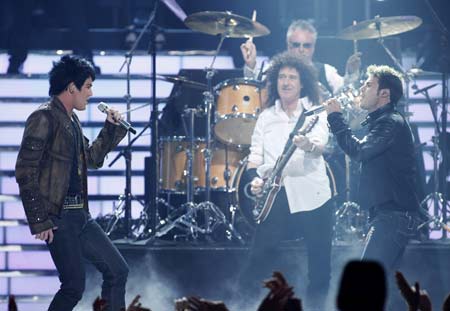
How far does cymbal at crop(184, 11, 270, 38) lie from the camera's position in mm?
9102

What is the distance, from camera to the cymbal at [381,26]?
933 centimetres

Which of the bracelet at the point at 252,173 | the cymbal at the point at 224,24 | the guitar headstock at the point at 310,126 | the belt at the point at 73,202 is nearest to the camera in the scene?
the belt at the point at 73,202

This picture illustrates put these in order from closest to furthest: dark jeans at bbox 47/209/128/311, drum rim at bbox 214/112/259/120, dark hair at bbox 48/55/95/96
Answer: dark jeans at bbox 47/209/128/311 → dark hair at bbox 48/55/95/96 → drum rim at bbox 214/112/259/120

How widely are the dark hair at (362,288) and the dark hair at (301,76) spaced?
218 inches

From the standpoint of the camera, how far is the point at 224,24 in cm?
927

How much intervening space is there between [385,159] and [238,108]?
319 cm

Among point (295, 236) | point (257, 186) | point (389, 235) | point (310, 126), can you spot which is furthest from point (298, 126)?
point (389, 235)

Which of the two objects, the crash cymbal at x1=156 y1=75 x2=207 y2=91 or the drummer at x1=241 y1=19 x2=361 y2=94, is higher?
the drummer at x1=241 y1=19 x2=361 y2=94

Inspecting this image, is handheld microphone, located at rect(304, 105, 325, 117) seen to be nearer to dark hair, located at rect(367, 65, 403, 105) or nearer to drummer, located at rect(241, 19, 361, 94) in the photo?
dark hair, located at rect(367, 65, 403, 105)

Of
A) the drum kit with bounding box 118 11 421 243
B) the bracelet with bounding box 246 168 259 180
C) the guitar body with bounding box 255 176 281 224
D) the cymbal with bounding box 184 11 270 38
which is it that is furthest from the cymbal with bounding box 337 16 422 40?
the guitar body with bounding box 255 176 281 224

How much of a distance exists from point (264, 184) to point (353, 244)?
1.68m

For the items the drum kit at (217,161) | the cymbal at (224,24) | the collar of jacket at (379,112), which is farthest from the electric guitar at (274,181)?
the cymbal at (224,24)

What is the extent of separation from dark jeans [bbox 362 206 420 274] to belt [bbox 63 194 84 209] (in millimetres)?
1972

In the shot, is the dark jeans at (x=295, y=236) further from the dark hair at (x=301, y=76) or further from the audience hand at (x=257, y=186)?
the dark hair at (x=301, y=76)
